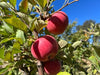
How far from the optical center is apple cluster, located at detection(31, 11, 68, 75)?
0.61 m

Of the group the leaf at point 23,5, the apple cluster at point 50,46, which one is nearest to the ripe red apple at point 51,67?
the apple cluster at point 50,46

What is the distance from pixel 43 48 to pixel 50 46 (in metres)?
0.03

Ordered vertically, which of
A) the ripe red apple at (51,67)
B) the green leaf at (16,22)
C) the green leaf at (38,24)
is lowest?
the ripe red apple at (51,67)

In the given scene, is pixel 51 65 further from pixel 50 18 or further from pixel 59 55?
pixel 50 18

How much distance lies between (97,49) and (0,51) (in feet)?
1.44

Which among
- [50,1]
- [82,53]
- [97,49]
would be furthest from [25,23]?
[82,53]

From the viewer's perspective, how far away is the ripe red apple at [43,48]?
606mm

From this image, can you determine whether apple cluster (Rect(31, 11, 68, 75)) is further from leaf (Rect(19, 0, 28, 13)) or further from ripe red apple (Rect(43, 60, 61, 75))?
leaf (Rect(19, 0, 28, 13))

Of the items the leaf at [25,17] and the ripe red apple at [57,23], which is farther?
the ripe red apple at [57,23]

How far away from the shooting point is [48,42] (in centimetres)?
63

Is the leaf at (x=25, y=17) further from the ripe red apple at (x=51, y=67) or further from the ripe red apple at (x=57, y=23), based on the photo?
the ripe red apple at (x=51, y=67)

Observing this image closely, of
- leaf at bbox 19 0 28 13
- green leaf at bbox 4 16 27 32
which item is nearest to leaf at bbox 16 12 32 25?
green leaf at bbox 4 16 27 32

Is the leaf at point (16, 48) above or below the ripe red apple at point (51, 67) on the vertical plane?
above

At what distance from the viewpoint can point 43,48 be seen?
2.04ft
